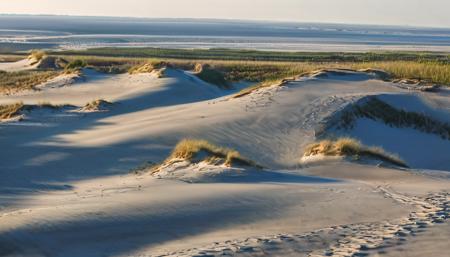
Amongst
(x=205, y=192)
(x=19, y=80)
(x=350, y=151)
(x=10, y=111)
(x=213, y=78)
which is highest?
(x=205, y=192)

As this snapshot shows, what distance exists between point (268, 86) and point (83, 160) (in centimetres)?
901

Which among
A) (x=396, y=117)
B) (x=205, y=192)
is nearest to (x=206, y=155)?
(x=205, y=192)

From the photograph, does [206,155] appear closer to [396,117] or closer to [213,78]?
[396,117]

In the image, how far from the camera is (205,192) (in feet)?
34.6

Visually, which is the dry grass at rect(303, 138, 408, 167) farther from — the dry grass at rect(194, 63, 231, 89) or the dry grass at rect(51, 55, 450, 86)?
the dry grass at rect(194, 63, 231, 89)

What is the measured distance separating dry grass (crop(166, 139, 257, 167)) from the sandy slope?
2.68ft

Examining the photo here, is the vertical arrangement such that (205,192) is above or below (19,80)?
above

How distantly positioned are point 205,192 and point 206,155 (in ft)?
10.5

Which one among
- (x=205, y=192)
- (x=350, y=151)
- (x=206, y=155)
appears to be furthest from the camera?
(x=350, y=151)

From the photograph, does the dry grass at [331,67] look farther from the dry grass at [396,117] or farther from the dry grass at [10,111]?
the dry grass at [10,111]

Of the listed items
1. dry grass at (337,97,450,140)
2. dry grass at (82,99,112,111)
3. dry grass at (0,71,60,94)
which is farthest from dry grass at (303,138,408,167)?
dry grass at (0,71,60,94)

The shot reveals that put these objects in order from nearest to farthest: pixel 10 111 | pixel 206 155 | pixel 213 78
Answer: pixel 206 155 → pixel 10 111 → pixel 213 78

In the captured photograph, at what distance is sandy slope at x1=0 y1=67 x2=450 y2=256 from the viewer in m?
8.22

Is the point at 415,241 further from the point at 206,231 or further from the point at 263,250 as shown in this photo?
the point at 206,231
